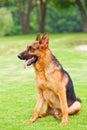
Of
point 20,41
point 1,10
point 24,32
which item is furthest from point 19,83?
point 1,10

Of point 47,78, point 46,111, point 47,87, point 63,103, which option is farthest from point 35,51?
point 46,111

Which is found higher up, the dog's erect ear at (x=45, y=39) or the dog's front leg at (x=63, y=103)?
the dog's erect ear at (x=45, y=39)

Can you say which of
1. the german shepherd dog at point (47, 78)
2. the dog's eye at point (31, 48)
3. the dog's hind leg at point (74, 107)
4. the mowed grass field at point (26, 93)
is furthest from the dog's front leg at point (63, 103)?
the dog's eye at point (31, 48)

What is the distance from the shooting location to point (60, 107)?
7.69 m

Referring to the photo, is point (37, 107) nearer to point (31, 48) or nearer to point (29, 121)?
point (29, 121)

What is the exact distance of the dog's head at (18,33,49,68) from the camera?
715 cm

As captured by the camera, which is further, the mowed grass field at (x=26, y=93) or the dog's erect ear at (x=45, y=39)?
the mowed grass field at (x=26, y=93)

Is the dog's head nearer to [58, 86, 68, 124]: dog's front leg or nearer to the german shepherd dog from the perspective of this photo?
the german shepherd dog

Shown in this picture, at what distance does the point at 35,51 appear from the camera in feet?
23.7

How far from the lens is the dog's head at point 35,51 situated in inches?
281

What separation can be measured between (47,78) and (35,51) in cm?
57

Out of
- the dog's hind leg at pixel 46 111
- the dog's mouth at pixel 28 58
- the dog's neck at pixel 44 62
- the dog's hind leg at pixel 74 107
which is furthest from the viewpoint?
the dog's hind leg at pixel 46 111

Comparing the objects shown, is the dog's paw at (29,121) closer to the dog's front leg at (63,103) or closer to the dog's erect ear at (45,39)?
the dog's front leg at (63,103)

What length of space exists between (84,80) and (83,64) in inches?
186
